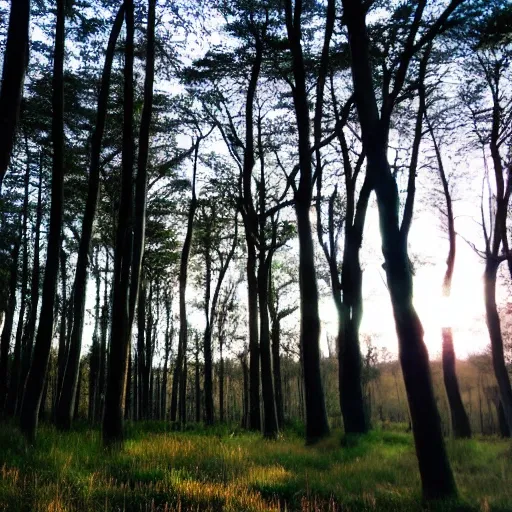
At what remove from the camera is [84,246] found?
10883 millimetres

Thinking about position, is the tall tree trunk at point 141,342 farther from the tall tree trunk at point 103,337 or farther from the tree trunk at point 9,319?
the tree trunk at point 9,319

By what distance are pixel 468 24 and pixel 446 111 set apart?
20.5 feet

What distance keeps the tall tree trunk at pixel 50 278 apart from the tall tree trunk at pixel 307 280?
16.7 ft

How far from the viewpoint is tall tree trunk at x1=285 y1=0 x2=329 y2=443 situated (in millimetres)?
9891

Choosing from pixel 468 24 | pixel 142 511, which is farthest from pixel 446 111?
pixel 142 511

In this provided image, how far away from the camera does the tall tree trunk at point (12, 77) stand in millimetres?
5848

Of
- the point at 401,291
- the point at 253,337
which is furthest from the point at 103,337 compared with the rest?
the point at 401,291

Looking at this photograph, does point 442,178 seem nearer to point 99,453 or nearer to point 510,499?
point 510,499

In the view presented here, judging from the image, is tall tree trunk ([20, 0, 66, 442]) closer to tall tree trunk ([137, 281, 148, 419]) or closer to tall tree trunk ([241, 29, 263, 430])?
tall tree trunk ([241, 29, 263, 430])

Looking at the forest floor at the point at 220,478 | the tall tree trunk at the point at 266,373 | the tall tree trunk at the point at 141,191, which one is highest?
the tall tree trunk at the point at 141,191

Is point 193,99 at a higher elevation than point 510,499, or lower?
higher

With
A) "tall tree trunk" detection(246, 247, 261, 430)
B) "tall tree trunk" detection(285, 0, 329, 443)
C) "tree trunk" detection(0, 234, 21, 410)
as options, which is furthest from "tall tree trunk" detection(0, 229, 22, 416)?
"tall tree trunk" detection(285, 0, 329, 443)

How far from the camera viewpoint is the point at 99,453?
6.84 meters

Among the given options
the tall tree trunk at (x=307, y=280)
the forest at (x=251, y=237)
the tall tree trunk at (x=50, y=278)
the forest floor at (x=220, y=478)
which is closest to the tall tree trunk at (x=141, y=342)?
the forest at (x=251, y=237)
